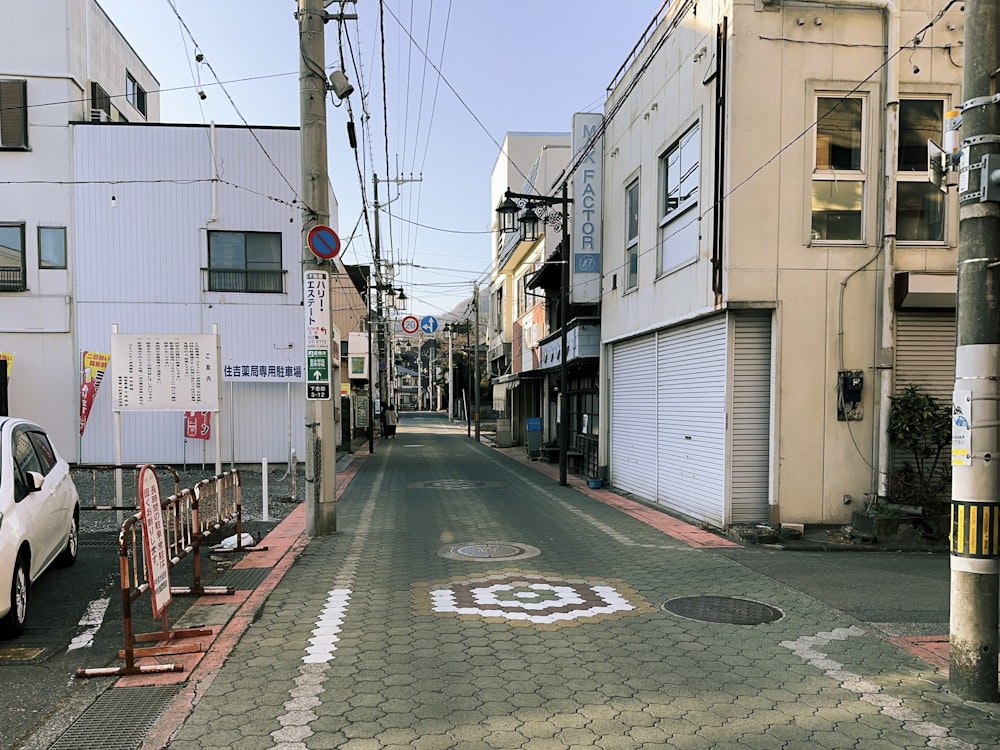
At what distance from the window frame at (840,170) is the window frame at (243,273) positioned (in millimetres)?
13133

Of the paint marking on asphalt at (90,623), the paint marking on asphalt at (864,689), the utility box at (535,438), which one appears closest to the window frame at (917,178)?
the paint marking on asphalt at (864,689)

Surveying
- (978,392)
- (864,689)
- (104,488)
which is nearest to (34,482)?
(864,689)

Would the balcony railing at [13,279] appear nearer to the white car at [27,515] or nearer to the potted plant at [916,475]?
the white car at [27,515]

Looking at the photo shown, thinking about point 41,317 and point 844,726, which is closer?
point 844,726

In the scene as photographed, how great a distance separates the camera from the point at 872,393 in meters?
9.46

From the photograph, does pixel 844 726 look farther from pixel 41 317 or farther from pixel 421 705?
pixel 41 317

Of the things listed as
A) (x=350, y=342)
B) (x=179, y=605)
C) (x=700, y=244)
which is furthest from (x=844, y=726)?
(x=350, y=342)

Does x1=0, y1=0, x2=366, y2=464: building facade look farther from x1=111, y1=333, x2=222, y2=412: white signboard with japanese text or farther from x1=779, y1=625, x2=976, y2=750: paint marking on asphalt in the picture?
x1=779, y1=625, x2=976, y2=750: paint marking on asphalt

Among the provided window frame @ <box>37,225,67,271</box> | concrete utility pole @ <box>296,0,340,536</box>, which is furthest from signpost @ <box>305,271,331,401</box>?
window frame @ <box>37,225,67,271</box>

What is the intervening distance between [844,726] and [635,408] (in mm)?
10273

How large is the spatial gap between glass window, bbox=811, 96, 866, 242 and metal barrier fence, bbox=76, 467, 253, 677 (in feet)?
27.9

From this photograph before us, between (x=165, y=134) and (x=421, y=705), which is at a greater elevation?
(x=165, y=134)

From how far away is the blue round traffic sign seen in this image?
9.25 m

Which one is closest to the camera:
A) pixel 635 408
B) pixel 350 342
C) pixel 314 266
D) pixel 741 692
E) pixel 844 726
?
pixel 844 726
